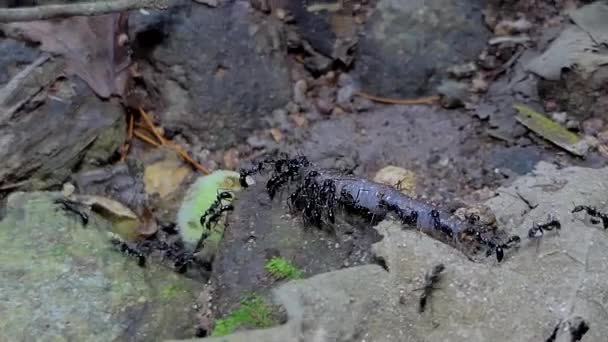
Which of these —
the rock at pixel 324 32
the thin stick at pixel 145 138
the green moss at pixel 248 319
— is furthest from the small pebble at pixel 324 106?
the green moss at pixel 248 319

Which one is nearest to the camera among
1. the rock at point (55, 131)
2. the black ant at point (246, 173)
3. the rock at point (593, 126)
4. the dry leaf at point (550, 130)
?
the black ant at point (246, 173)

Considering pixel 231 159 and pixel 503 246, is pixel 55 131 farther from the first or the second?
pixel 503 246

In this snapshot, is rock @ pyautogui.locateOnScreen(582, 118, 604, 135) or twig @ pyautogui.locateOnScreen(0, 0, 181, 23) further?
rock @ pyautogui.locateOnScreen(582, 118, 604, 135)

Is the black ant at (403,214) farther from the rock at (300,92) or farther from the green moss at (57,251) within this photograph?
the rock at (300,92)

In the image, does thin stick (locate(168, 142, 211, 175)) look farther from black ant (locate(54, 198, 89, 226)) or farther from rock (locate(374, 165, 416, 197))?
rock (locate(374, 165, 416, 197))

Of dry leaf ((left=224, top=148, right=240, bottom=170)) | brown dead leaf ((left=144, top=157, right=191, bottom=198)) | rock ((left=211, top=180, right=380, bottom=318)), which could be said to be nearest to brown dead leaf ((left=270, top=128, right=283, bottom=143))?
dry leaf ((left=224, top=148, right=240, bottom=170))

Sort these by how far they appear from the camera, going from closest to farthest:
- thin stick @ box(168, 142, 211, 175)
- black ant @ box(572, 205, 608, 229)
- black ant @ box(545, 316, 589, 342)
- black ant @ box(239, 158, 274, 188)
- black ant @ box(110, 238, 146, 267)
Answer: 1. black ant @ box(545, 316, 589, 342)
2. black ant @ box(572, 205, 608, 229)
3. black ant @ box(110, 238, 146, 267)
4. black ant @ box(239, 158, 274, 188)
5. thin stick @ box(168, 142, 211, 175)

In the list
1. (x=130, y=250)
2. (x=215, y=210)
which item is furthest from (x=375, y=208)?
(x=130, y=250)

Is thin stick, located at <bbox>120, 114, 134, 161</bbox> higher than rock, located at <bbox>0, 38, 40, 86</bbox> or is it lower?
lower
